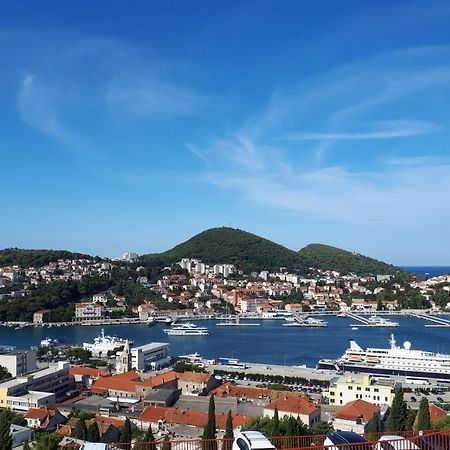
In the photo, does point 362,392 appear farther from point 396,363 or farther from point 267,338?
point 267,338

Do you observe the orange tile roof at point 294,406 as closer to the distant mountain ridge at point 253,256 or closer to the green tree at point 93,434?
the green tree at point 93,434

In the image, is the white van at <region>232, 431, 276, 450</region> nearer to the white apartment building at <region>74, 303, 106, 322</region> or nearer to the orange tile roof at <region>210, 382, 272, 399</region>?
the orange tile roof at <region>210, 382, 272, 399</region>

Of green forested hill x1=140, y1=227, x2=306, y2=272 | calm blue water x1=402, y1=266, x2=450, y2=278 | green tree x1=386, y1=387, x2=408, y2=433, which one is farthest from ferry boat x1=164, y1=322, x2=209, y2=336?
calm blue water x1=402, y1=266, x2=450, y2=278

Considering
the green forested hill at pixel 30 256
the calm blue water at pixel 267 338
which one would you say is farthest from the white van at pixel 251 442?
the green forested hill at pixel 30 256

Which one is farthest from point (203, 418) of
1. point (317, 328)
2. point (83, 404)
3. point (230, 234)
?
point (230, 234)

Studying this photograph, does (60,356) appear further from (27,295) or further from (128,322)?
(27,295)

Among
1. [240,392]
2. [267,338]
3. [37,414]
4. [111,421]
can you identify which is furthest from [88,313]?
[111,421]
